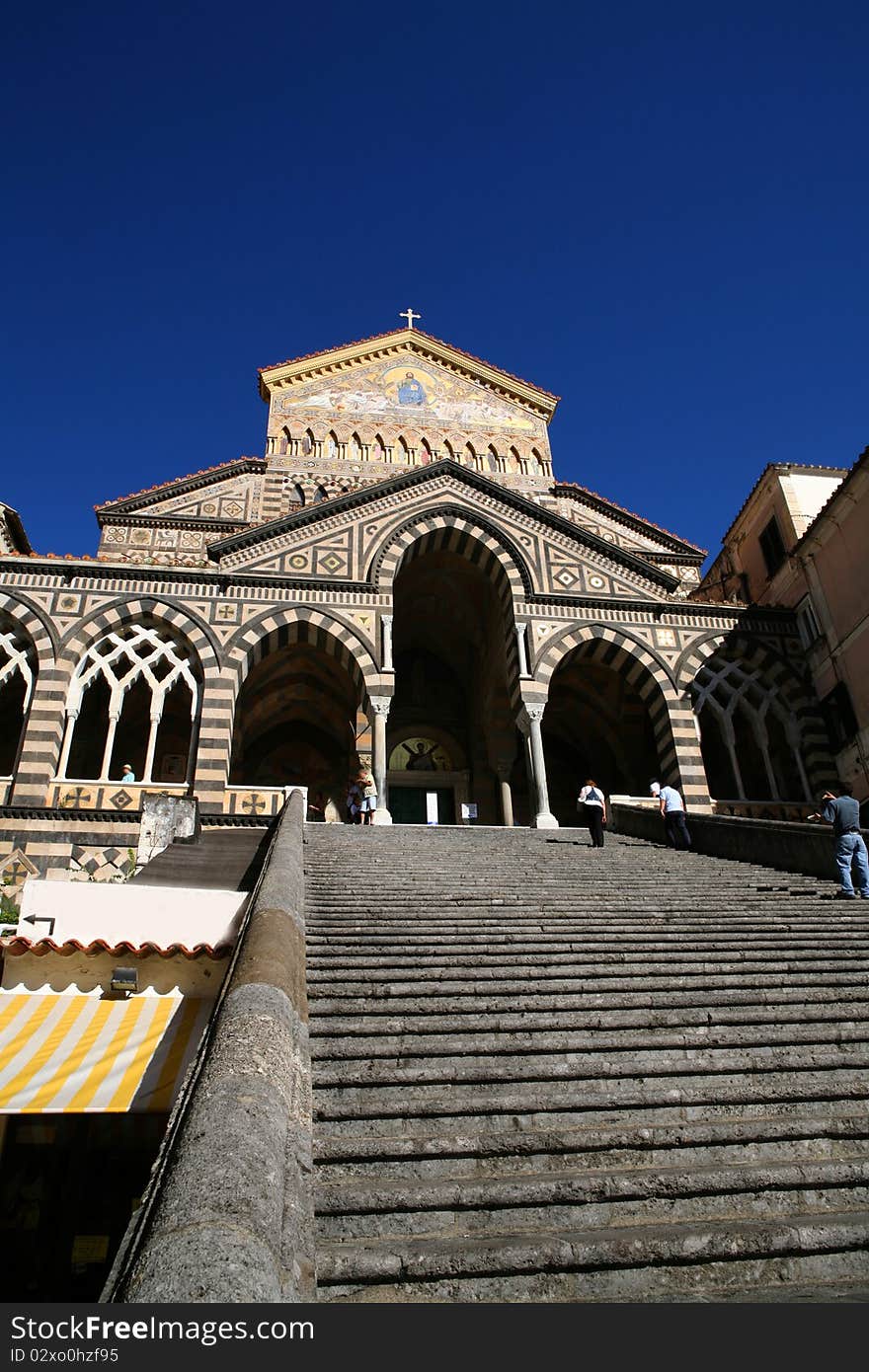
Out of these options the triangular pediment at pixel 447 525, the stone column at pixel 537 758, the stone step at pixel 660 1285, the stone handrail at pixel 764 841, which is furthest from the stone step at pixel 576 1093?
the triangular pediment at pixel 447 525

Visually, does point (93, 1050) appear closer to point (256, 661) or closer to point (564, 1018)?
point (564, 1018)

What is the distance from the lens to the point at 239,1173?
2.53 m

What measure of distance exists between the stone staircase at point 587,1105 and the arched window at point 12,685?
1245 cm

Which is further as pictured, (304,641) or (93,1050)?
(304,641)

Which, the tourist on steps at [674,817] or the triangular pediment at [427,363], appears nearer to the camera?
the tourist on steps at [674,817]

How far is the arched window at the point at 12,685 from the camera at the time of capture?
16969mm

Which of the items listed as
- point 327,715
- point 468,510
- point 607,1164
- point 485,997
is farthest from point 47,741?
point 607,1164

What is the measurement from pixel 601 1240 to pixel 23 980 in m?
6.70

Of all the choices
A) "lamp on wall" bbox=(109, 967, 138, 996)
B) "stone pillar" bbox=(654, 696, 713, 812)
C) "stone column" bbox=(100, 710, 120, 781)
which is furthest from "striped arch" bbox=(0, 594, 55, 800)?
"stone pillar" bbox=(654, 696, 713, 812)

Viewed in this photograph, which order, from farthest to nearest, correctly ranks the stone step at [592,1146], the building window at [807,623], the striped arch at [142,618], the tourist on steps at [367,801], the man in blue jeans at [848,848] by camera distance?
the building window at [807,623] < the striped arch at [142,618] < the tourist on steps at [367,801] < the man in blue jeans at [848,848] < the stone step at [592,1146]

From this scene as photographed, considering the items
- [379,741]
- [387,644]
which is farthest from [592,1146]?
[387,644]

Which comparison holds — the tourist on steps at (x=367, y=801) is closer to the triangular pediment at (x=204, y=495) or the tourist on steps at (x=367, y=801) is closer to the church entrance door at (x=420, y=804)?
the church entrance door at (x=420, y=804)

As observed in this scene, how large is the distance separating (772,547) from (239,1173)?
81.6 ft

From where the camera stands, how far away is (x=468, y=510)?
67.8ft
